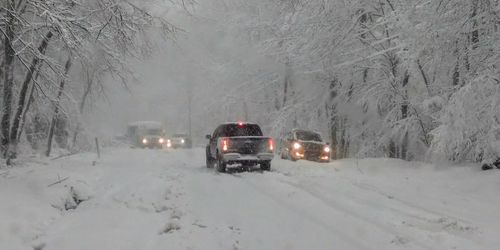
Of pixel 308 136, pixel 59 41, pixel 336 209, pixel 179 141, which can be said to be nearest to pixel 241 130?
pixel 308 136

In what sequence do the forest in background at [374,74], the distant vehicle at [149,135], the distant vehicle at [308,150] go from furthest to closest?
the distant vehicle at [149,135]
the distant vehicle at [308,150]
the forest in background at [374,74]

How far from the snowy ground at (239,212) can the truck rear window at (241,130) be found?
4645mm

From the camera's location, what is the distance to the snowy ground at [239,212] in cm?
943

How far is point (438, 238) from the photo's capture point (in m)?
9.21

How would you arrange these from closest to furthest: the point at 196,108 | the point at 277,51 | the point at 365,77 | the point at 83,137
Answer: the point at 365,77, the point at 277,51, the point at 83,137, the point at 196,108

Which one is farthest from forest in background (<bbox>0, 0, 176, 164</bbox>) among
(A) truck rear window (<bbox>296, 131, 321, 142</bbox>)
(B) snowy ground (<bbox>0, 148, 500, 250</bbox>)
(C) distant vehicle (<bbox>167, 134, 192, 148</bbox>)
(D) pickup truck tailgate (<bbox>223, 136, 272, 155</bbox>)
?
(C) distant vehicle (<bbox>167, 134, 192, 148</bbox>)

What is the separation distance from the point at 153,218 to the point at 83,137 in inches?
1304

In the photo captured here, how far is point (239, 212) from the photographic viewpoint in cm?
1184

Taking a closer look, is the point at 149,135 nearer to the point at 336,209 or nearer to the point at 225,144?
the point at 225,144

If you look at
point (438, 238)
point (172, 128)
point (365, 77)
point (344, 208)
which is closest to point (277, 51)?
point (365, 77)

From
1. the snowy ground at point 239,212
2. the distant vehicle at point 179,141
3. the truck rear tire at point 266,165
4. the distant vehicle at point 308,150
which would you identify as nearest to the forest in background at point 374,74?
the snowy ground at point 239,212

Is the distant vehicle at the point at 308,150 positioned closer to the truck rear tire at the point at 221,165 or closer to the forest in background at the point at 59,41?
the truck rear tire at the point at 221,165

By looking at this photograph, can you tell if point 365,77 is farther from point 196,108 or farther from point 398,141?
point 196,108

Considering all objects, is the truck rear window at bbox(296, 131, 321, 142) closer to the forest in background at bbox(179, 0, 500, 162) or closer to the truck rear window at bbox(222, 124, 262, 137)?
the forest in background at bbox(179, 0, 500, 162)
